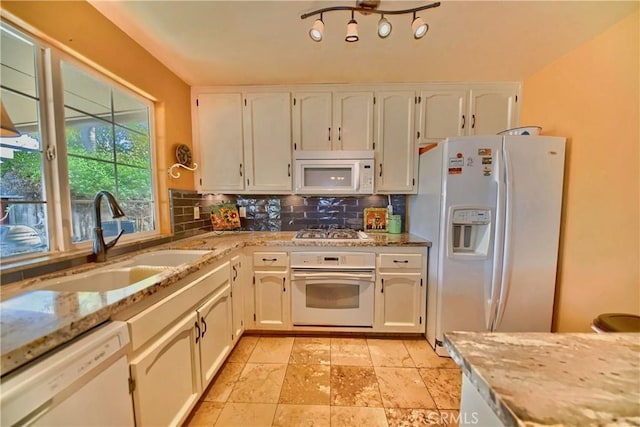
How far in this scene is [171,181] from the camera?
2.08 m

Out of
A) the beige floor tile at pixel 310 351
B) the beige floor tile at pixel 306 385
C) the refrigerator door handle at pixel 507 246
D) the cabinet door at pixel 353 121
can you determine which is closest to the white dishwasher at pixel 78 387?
the beige floor tile at pixel 306 385

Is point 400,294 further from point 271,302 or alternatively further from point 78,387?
point 78,387

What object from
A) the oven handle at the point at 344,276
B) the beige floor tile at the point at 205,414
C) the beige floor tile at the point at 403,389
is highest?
the oven handle at the point at 344,276

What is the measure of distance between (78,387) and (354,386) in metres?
1.45

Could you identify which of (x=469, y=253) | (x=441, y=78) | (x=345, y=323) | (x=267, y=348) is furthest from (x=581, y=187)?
(x=267, y=348)

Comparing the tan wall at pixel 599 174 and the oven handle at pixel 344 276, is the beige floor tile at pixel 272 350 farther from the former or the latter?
the tan wall at pixel 599 174

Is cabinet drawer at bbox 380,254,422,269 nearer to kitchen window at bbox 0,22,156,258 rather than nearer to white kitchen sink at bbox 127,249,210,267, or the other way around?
white kitchen sink at bbox 127,249,210,267

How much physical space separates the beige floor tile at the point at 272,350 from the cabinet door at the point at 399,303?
0.81 m

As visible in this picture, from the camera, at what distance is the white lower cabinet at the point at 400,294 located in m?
2.06

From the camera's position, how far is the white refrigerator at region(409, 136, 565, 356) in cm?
170

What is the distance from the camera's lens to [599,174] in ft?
5.18

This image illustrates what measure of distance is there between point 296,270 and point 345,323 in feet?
2.08

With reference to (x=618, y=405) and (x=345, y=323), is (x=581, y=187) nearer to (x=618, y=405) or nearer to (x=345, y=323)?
(x=618, y=405)

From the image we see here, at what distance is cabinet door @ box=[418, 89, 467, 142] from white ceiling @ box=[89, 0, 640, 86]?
0.14m
